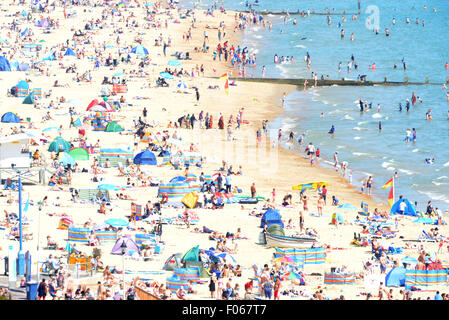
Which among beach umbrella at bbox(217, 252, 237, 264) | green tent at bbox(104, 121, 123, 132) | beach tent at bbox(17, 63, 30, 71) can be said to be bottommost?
beach umbrella at bbox(217, 252, 237, 264)

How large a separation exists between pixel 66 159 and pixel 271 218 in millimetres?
9885

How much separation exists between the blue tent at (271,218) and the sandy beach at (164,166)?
1.66 ft

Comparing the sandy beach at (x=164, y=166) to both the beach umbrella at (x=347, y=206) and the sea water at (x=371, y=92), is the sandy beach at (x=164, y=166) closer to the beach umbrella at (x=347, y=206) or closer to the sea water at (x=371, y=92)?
the beach umbrella at (x=347, y=206)

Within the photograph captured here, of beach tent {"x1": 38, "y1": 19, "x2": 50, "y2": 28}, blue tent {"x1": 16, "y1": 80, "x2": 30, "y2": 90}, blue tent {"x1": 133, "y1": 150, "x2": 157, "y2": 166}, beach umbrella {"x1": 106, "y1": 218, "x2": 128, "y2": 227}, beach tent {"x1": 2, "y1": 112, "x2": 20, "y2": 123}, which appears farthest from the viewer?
beach tent {"x1": 38, "y1": 19, "x2": 50, "y2": 28}

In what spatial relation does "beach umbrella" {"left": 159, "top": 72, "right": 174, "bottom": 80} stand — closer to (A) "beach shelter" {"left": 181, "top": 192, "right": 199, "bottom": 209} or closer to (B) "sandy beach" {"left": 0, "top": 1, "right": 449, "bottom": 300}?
(B) "sandy beach" {"left": 0, "top": 1, "right": 449, "bottom": 300}

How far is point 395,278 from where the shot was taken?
77.9 feet

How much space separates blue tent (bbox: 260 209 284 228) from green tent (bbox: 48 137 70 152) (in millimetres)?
11367

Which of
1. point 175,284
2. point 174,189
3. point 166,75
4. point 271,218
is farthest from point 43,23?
point 175,284

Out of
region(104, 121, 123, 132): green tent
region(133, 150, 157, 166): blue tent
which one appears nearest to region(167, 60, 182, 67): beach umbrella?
region(104, 121, 123, 132): green tent

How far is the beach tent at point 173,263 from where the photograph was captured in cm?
2412

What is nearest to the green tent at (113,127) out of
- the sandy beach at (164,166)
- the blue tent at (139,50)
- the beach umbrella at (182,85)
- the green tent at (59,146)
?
the sandy beach at (164,166)

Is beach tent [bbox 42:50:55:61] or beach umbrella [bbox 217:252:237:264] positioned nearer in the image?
beach umbrella [bbox 217:252:237:264]

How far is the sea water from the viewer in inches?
1666

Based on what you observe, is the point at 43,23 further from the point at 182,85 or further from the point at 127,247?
the point at 127,247
